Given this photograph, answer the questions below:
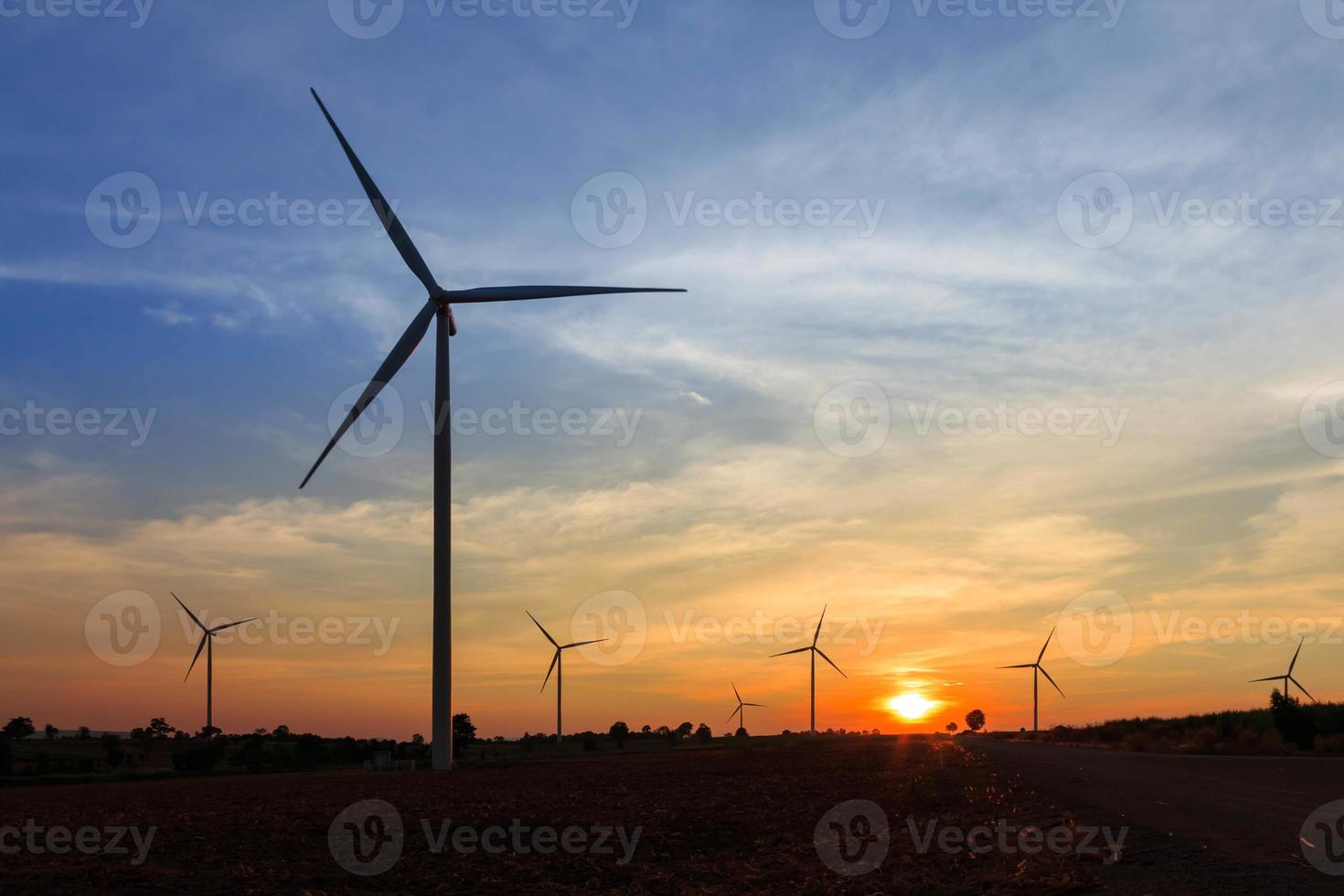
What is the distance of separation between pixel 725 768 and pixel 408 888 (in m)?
29.6

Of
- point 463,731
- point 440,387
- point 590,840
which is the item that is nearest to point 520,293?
Answer: point 440,387

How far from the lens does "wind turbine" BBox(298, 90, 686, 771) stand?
56500 millimetres

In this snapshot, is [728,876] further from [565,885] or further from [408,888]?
[408,888]

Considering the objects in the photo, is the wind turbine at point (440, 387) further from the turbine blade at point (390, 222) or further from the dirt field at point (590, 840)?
the dirt field at point (590, 840)

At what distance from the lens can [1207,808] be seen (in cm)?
2447

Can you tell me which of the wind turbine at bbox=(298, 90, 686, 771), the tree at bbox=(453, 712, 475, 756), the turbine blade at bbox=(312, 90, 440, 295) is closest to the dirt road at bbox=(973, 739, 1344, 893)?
the wind turbine at bbox=(298, 90, 686, 771)

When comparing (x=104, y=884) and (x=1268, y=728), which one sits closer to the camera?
(x=104, y=884)

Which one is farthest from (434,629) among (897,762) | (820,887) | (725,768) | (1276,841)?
(1276,841)

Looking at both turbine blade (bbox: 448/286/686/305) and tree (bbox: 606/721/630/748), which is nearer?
turbine blade (bbox: 448/286/686/305)

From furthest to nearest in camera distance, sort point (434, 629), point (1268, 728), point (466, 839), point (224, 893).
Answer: point (1268, 728), point (434, 629), point (466, 839), point (224, 893)

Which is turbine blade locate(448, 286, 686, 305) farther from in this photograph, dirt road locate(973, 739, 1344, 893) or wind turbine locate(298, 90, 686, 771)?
dirt road locate(973, 739, 1344, 893)

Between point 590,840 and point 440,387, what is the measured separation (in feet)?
128

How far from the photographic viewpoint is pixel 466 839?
86.8 feet

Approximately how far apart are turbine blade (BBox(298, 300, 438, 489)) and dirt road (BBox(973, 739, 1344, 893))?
32667mm
